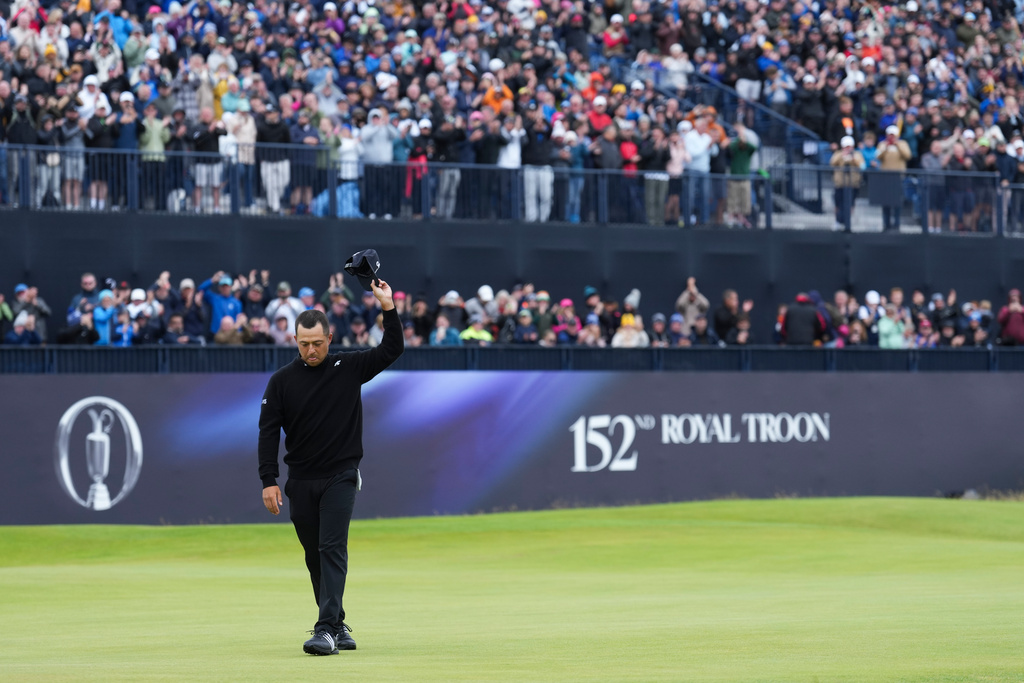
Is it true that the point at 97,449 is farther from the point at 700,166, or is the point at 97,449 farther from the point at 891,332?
the point at 891,332

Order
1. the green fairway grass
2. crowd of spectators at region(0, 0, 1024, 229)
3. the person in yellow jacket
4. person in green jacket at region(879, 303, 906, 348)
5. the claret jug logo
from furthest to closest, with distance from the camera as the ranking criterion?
person in green jacket at region(879, 303, 906, 348) → the person in yellow jacket → crowd of spectators at region(0, 0, 1024, 229) → the claret jug logo → the green fairway grass

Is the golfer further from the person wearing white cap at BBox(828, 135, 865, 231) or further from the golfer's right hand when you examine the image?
the person wearing white cap at BBox(828, 135, 865, 231)

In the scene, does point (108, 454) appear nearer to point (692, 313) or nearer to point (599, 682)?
point (692, 313)

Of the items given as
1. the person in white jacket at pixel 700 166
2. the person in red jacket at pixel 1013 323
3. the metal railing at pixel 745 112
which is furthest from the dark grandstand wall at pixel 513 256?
the metal railing at pixel 745 112

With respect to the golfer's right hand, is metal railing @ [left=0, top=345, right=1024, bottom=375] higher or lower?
lower

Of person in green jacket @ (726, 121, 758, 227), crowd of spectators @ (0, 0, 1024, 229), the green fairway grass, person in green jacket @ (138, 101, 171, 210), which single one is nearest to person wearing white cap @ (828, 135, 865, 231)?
crowd of spectators @ (0, 0, 1024, 229)

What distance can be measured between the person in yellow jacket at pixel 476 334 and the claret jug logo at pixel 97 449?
17.2 ft

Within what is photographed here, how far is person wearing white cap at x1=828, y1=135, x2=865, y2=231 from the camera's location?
28.8 metres

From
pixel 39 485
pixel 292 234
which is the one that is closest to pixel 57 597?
pixel 39 485

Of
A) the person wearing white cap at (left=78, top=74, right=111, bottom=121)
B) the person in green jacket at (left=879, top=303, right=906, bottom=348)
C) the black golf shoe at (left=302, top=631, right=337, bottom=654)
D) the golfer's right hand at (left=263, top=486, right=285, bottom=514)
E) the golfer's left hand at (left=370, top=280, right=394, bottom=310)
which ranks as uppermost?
the person wearing white cap at (left=78, top=74, right=111, bottom=121)

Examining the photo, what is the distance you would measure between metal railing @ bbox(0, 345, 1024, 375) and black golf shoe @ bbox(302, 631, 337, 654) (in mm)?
13288

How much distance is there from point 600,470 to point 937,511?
5.20m

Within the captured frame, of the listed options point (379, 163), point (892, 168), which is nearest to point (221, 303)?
point (379, 163)

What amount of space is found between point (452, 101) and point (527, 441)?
19.0 feet
